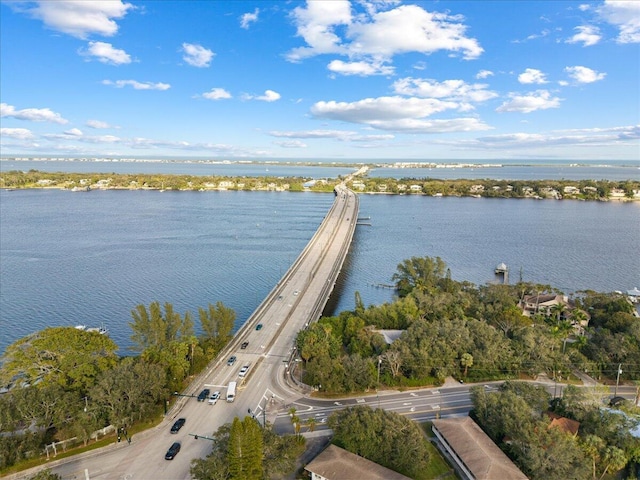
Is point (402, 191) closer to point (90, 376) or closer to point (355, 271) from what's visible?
point (355, 271)

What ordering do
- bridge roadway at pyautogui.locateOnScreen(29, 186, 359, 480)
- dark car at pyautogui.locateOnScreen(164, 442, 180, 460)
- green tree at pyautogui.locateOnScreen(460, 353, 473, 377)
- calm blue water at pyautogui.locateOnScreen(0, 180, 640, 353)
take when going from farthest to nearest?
calm blue water at pyautogui.locateOnScreen(0, 180, 640, 353)
green tree at pyautogui.locateOnScreen(460, 353, 473, 377)
dark car at pyautogui.locateOnScreen(164, 442, 180, 460)
bridge roadway at pyautogui.locateOnScreen(29, 186, 359, 480)

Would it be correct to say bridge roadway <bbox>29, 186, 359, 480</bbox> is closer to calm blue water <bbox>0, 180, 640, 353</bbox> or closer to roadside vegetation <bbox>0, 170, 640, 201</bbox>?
calm blue water <bbox>0, 180, 640, 353</bbox>

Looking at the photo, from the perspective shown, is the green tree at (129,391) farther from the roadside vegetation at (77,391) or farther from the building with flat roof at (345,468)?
the building with flat roof at (345,468)

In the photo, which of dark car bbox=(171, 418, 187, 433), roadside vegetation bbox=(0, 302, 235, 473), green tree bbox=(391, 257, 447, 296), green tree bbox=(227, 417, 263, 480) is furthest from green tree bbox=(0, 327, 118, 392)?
green tree bbox=(391, 257, 447, 296)

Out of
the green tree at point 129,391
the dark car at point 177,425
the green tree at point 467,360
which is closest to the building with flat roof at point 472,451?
the green tree at point 467,360

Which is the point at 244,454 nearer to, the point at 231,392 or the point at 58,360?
the point at 231,392

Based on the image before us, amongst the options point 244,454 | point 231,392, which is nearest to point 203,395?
point 231,392

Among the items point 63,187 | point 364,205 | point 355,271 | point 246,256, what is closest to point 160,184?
point 63,187
